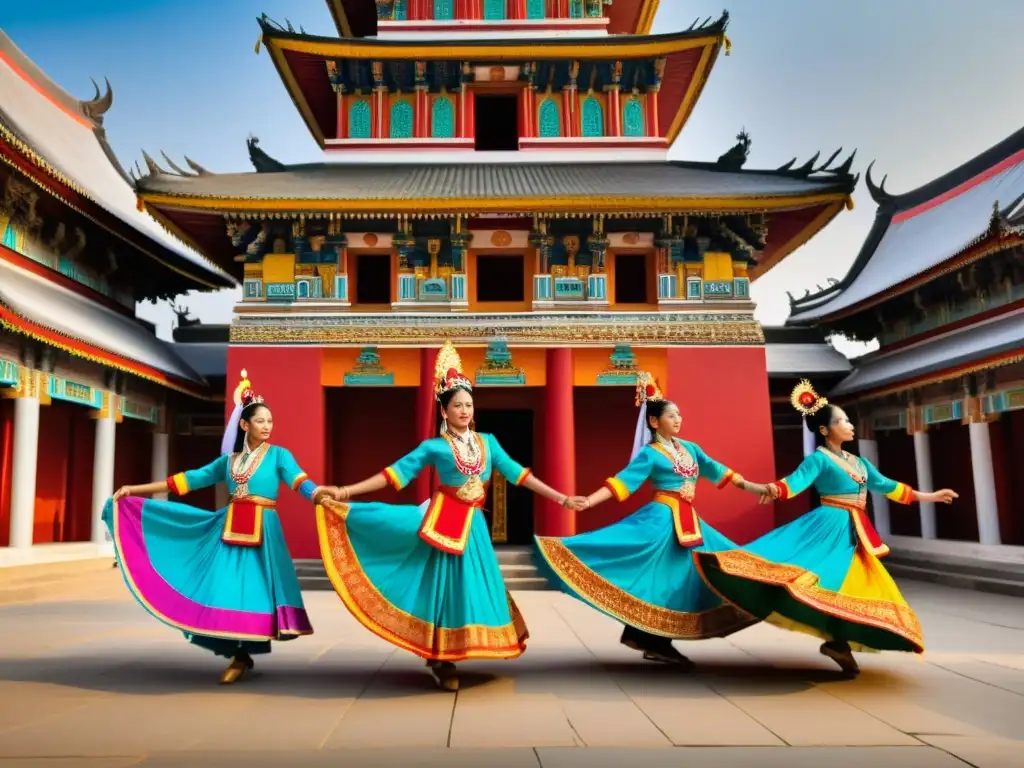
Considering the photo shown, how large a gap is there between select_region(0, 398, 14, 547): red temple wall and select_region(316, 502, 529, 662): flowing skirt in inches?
343

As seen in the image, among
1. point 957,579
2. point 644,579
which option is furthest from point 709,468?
point 957,579

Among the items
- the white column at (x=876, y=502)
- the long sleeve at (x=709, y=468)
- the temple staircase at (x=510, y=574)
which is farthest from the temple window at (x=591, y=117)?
the long sleeve at (x=709, y=468)

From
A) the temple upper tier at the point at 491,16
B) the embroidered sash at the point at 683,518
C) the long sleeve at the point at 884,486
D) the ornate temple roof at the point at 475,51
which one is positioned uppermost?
the temple upper tier at the point at 491,16

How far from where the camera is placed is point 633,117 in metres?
15.1

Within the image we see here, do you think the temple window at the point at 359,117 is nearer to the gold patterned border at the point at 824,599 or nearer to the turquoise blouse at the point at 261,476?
the turquoise blouse at the point at 261,476

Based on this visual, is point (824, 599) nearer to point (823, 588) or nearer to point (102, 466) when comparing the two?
point (823, 588)

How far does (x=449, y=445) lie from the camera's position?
500 centimetres

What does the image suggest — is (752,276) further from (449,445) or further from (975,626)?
(449,445)

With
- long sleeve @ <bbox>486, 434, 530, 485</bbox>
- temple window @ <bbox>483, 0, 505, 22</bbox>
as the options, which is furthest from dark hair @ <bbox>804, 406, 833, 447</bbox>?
temple window @ <bbox>483, 0, 505, 22</bbox>

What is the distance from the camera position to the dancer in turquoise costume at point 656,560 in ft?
16.8

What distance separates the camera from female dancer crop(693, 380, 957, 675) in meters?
4.78

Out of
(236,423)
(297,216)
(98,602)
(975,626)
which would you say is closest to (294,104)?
(297,216)

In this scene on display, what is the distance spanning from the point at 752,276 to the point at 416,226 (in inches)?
245

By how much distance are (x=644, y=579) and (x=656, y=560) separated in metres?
0.15
